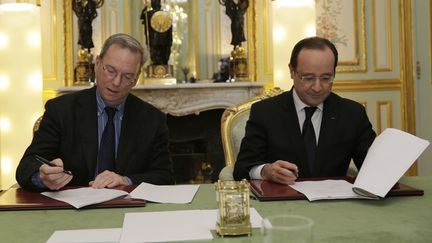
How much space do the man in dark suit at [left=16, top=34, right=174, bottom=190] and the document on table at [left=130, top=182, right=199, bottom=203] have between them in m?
0.21

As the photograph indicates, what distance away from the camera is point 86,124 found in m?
2.13

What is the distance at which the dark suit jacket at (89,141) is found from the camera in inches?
82.1

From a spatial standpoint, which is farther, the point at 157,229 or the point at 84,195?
the point at 84,195

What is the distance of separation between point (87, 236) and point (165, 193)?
509mm

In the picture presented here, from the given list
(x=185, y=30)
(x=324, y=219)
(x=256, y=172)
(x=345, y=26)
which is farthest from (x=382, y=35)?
(x=324, y=219)

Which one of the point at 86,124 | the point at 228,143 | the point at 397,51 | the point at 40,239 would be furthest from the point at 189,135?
the point at 40,239

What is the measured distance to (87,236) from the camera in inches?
47.8

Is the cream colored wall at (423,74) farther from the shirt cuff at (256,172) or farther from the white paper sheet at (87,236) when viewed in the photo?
the white paper sheet at (87,236)

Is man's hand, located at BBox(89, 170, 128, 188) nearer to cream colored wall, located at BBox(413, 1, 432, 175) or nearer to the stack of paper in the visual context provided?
the stack of paper

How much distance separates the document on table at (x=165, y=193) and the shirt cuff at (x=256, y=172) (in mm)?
270

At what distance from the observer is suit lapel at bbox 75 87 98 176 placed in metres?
2.09

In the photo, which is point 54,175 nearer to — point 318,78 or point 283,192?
point 283,192

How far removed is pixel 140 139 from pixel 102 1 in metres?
3.18

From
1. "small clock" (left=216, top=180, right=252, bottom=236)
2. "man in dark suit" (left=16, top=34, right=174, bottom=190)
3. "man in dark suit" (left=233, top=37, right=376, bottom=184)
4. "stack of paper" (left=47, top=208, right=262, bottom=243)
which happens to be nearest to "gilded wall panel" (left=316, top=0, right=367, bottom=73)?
"man in dark suit" (left=233, top=37, right=376, bottom=184)
